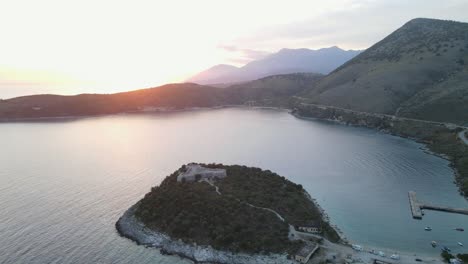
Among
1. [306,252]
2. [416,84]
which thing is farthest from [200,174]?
[416,84]

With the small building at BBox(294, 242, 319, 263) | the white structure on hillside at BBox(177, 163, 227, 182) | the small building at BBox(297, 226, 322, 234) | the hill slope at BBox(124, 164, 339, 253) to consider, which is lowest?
the small building at BBox(294, 242, 319, 263)

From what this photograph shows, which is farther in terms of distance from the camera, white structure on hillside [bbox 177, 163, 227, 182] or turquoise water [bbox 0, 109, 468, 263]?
white structure on hillside [bbox 177, 163, 227, 182]

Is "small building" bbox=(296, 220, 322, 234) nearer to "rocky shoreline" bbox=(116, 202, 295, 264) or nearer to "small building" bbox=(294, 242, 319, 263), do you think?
"small building" bbox=(294, 242, 319, 263)

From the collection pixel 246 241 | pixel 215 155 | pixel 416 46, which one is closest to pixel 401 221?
pixel 246 241

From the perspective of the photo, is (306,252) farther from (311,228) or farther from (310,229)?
(311,228)

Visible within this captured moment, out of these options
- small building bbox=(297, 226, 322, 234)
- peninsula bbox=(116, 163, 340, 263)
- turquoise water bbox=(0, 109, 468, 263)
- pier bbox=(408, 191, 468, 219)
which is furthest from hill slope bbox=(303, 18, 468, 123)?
small building bbox=(297, 226, 322, 234)
